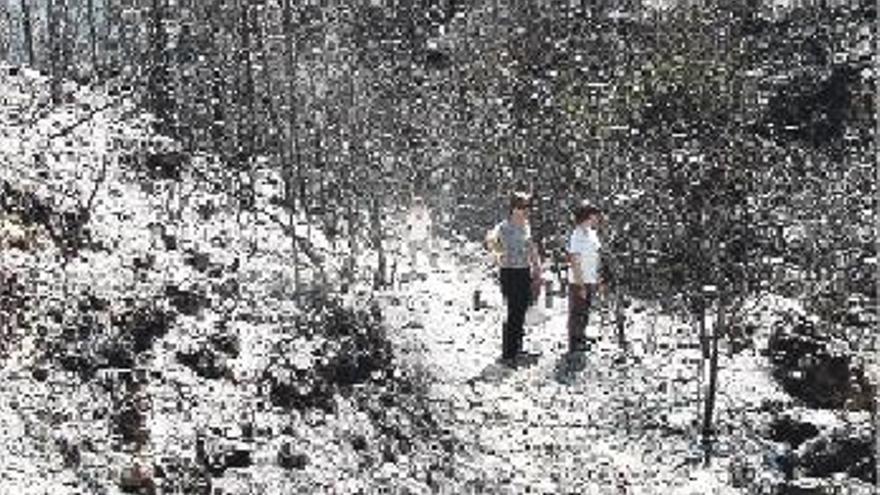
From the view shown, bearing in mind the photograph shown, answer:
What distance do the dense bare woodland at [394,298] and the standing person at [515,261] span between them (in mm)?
482

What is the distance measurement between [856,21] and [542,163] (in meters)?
33.3

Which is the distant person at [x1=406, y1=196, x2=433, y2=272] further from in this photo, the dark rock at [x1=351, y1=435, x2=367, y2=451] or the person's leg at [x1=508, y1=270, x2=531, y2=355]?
the dark rock at [x1=351, y1=435, x2=367, y2=451]

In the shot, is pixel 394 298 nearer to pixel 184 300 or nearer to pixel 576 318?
pixel 576 318

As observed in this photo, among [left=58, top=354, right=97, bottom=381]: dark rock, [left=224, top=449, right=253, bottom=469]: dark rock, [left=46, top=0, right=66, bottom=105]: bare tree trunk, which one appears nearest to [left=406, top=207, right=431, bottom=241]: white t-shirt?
[left=46, top=0, right=66, bottom=105]: bare tree trunk

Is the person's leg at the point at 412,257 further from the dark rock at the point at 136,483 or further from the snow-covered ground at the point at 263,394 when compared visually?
the dark rock at the point at 136,483

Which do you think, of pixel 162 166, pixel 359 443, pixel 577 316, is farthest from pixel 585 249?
pixel 162 166

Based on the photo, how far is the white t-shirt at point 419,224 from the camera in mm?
31828

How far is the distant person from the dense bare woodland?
1.22 ft

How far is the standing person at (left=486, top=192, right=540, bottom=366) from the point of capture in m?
14.3

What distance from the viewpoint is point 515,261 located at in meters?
14.5

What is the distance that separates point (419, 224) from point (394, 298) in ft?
50.9

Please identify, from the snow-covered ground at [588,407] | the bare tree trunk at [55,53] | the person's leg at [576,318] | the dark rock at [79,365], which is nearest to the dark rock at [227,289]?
the snow-covered ground at [588,407]

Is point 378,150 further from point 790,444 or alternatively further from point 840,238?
point 790,444

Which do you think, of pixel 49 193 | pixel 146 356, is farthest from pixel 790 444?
pixel 49 193
